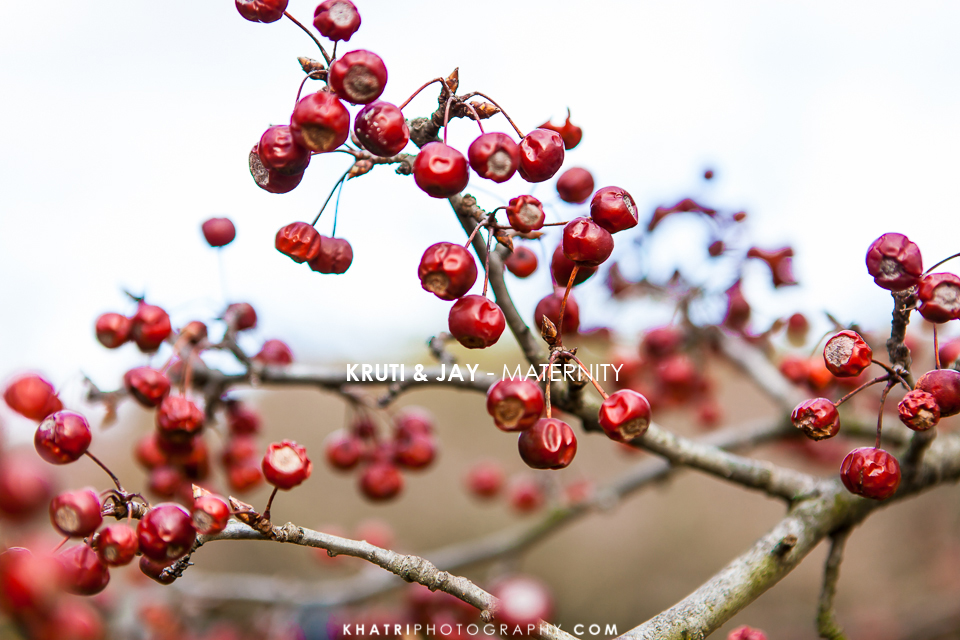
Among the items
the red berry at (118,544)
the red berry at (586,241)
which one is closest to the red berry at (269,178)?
the red berry at (586,241)

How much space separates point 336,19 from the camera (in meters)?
0.82

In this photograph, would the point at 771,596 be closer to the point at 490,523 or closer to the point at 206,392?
the point at 490,523

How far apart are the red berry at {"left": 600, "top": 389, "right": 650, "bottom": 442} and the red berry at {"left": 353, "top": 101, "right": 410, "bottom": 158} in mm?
435

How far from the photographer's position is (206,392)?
135cm

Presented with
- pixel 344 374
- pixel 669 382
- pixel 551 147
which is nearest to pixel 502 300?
pixel 551 147

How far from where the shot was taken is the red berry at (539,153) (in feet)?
2.64

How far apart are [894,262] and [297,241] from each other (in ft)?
2.61

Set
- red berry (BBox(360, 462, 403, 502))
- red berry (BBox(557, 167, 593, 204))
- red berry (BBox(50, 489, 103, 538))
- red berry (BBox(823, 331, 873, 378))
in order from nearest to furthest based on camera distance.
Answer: red berry (BBox(50, 489, 103, 538)), red berry (BBox(823, 331, 873, 378)), red berry (BBox(557, 167, 593, 204)), red berry (BBox(360, 462, 403, 502))

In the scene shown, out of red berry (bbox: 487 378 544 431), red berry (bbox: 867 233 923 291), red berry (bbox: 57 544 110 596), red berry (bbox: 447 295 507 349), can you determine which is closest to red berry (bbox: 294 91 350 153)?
red berry (bbox: 447 295 507 349)

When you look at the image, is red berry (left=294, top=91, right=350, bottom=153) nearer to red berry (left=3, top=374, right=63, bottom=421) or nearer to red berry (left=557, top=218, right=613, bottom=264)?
red berry (left=557, top=218, right=613, bottom=264)

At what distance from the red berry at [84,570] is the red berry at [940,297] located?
110cm

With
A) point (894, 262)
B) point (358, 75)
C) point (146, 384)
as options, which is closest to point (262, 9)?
point (358, 75)

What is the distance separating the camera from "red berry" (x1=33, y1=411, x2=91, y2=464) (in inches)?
35.2

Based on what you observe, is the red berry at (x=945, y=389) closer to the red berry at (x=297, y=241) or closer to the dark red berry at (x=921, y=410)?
the dark red berry at (x=921, y=410)
